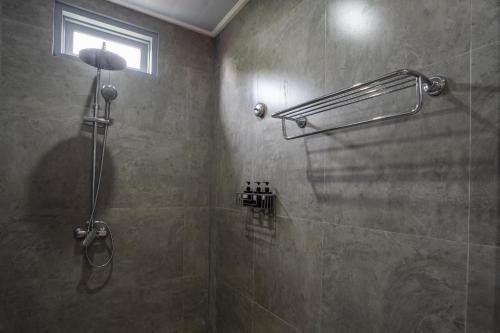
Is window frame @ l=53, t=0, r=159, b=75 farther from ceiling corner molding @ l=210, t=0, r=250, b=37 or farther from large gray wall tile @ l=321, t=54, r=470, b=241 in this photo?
large gray wall tile @ l=321, t=54, r=470, b=241

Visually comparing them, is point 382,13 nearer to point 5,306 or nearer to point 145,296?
point 145,296

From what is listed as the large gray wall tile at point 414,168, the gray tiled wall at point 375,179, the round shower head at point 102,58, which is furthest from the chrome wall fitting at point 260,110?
the round shower head at point 102,58

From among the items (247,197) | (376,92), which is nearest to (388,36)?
(376,92)

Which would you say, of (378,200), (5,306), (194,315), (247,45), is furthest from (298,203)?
(5,306)

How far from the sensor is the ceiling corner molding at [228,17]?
184 cm

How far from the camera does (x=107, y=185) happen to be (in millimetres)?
1798

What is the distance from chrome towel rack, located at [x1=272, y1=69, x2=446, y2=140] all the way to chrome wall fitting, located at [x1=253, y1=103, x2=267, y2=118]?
26 cm

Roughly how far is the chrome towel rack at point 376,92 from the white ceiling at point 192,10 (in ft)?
3.58

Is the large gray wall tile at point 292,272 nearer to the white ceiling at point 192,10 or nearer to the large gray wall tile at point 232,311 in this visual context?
the large gray wall tile at point 232,311

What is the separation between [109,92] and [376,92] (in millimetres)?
1588

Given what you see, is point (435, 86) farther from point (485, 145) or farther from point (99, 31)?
point (99, 31)

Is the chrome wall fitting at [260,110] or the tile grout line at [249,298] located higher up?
the chrome wall fitting at [260,110]

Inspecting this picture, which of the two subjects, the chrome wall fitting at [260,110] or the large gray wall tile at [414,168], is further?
the chrome wall fitting at [260,110]

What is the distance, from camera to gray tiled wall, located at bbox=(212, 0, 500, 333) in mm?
713
